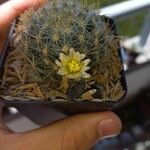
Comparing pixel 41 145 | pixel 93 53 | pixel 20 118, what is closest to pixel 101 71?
pixel 93 53

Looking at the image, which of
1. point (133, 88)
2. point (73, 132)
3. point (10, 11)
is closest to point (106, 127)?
point (73, 132)

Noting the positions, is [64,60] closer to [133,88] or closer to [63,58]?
[63,58]

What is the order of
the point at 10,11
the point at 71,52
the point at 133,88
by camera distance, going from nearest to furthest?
the point at 71,52
the point at 10,11
the point at 133,88

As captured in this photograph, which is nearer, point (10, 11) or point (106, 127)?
point (106, 127)

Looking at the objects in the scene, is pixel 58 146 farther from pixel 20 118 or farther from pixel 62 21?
pixel 20 118

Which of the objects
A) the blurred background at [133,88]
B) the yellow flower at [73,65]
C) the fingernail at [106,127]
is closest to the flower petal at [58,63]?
the yellow flower at [73,65]

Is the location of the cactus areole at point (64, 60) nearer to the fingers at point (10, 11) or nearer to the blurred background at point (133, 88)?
the fingers at point (10, 11)
